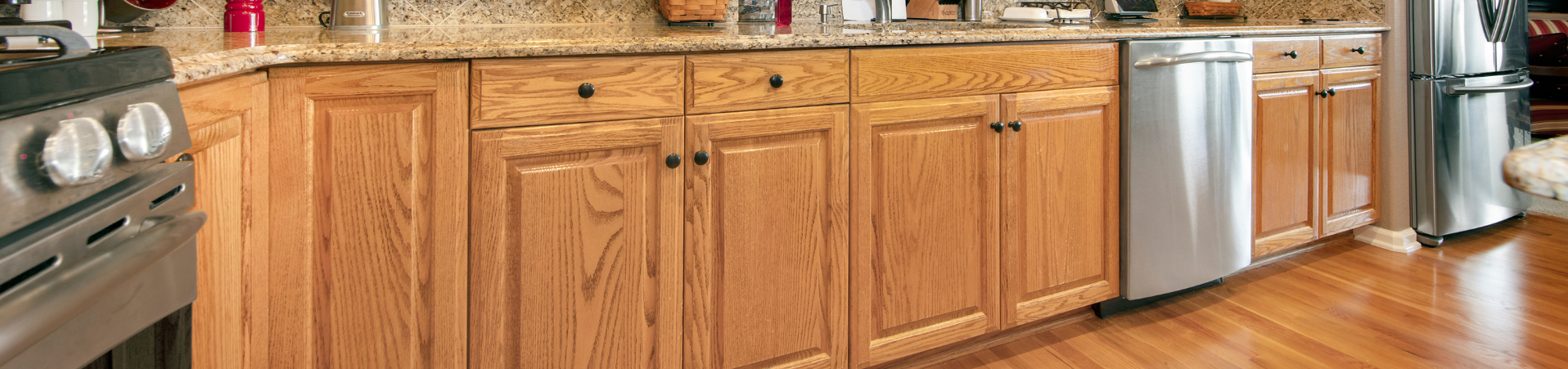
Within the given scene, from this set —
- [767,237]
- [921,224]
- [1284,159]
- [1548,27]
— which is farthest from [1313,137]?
[1548,27]

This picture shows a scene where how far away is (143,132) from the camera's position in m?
0.61

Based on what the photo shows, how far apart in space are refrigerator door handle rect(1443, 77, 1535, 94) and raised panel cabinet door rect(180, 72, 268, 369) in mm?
2911

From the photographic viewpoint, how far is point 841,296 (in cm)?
153

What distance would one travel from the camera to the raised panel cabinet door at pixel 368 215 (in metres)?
1.12

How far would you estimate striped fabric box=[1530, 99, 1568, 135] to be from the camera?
11.8ft

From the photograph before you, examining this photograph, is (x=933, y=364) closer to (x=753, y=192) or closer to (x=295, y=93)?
(x=753, y=192)

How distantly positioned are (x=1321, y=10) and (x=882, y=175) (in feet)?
6.33

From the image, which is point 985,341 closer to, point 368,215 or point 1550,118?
point 368,215

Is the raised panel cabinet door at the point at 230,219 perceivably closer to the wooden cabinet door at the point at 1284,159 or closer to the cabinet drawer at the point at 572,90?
the cabinet drawer at the point at 572,90

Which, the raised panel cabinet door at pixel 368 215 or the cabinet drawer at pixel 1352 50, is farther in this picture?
the cabinet drawer at pixel 1352 50

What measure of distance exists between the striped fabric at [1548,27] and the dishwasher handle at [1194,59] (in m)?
3.11

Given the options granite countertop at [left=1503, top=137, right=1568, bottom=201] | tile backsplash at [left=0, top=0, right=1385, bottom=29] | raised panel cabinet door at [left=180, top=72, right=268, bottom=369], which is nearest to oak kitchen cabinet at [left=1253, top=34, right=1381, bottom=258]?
tile backsplash at [left=0, top=0, right=1385, bottom=29]

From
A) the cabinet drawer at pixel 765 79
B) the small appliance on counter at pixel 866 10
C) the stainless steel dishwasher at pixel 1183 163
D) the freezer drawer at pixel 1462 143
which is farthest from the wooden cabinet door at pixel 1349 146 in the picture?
the cabinet drawer at pixel 765 79

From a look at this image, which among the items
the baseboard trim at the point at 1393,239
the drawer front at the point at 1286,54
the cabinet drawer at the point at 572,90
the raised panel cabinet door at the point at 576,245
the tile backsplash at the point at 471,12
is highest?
the tile backsplash at the point at 471,12
